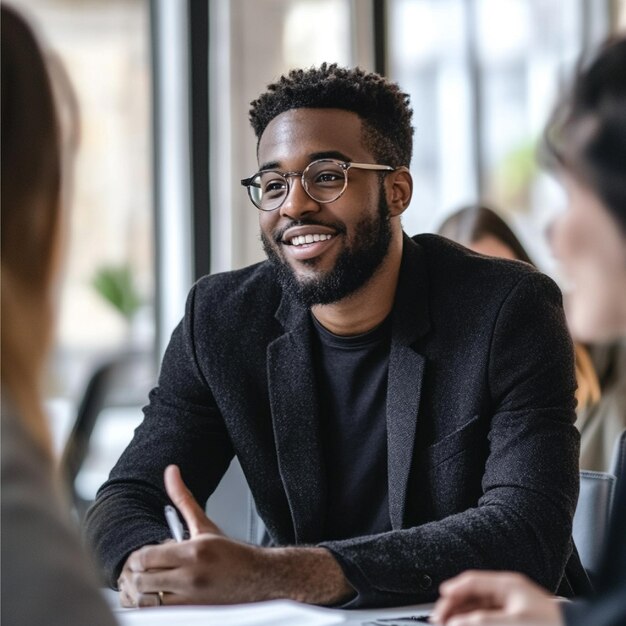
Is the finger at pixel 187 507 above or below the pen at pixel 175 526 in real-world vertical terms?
above

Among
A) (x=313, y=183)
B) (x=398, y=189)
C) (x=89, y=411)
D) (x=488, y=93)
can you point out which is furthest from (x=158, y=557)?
(x=488, y=93)

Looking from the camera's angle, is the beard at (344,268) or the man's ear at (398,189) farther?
the man's ear at (398,189)

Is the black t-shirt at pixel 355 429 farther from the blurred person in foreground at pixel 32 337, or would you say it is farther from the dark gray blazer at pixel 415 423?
the blurred person in foreground at pixel 32 337

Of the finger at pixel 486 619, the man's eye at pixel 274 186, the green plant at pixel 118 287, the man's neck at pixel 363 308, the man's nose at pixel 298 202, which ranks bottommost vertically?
the finger at pixel 486 619

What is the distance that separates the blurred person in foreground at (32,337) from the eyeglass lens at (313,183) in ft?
3.35

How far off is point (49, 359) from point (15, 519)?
0.80 ft

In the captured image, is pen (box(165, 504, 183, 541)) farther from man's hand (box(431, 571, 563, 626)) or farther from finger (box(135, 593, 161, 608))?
man's hand (box(431, 571, 563, 626))

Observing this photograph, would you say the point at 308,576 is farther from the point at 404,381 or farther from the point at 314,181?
the point at 314,181

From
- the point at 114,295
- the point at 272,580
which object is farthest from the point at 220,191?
the point at 272,580

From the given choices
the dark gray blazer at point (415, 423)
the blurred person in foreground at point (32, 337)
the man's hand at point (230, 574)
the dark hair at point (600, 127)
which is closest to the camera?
the blurred person in foreground at point (32, 337)

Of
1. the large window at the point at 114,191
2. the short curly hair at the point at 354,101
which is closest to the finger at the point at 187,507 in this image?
the short curly hair at the point at 354,101

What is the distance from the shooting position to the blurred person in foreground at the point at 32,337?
86 cm

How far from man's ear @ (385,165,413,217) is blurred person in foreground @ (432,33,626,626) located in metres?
1.06

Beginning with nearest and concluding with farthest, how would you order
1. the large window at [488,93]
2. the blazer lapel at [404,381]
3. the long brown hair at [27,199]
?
the long brown hair at [27,199], the blazer lapel at [404,381], the large window at [488,93]
